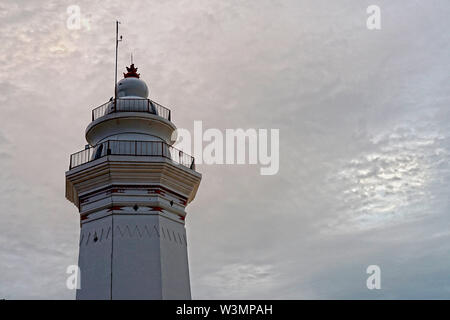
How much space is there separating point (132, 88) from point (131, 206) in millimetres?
6387

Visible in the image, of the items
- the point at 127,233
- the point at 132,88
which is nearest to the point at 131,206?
the point at 127,233

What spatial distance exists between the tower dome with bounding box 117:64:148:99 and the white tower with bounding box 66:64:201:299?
46.7 inches

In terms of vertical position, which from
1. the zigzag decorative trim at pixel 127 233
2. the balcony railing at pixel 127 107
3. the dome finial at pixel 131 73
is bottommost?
the zigzag decorative trim at pixel 127 233

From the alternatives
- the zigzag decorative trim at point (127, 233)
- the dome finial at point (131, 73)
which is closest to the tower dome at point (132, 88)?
the dome finial at point (131, 73)

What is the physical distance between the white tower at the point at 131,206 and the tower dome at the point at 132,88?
1186 mm

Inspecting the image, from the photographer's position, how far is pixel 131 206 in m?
25.3

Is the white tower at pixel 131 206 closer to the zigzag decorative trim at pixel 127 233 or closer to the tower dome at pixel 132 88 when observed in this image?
the zigzag decorative trim at pixel 127 233

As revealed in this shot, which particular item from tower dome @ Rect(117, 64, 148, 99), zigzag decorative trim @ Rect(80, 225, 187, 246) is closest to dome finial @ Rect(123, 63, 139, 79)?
tower dome @ Rect(117, 64, 148, 99)

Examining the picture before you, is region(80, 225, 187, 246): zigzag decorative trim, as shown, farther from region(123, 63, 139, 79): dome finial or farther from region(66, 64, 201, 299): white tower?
region(123, 63, 139, 79): dome finial

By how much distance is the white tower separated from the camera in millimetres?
24297

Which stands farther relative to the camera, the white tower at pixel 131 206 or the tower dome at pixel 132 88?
the tower dome at pixel 132 88

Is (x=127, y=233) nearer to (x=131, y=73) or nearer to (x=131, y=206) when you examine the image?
(x=131, y=206)

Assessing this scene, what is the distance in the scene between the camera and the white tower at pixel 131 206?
24.3m
